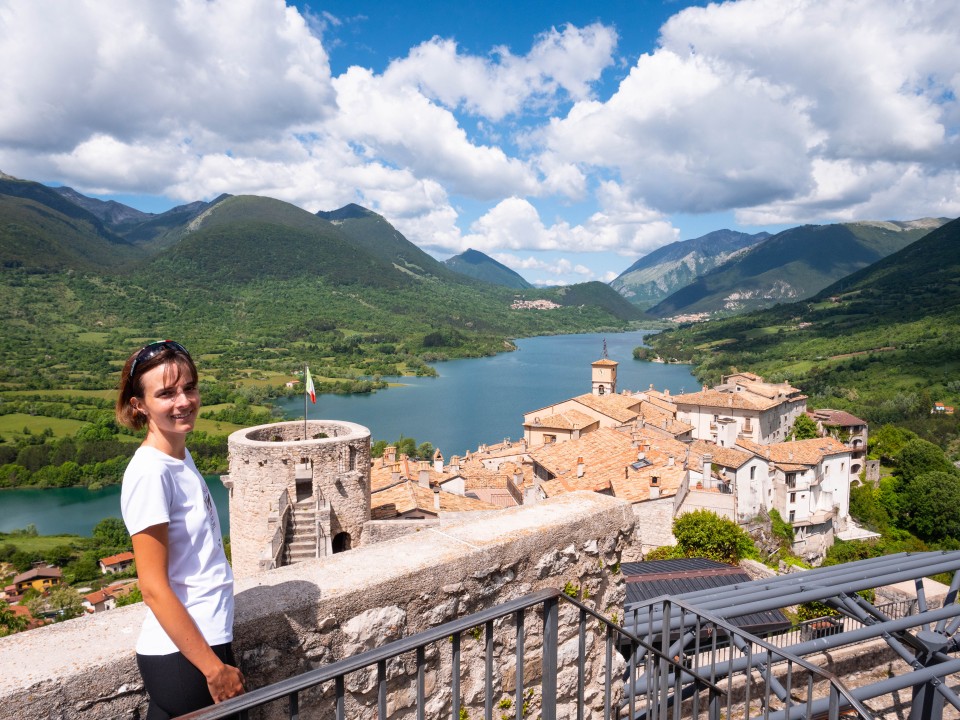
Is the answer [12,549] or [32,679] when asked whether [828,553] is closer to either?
[32,679]

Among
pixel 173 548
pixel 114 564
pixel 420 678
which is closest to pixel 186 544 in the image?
pixel 173 548

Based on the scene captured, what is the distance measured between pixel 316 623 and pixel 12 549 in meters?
47.8

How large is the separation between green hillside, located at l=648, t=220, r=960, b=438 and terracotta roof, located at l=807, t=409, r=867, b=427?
1196 centimetres

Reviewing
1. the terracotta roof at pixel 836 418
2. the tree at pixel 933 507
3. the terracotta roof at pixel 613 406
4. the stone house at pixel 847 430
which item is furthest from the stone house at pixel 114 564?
A: the terracotta roof at pixel 836 418

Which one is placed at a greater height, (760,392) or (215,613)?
(215,613)

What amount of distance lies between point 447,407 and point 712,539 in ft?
230

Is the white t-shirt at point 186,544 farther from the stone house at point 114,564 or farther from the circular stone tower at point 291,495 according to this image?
the stone house at point 114,564

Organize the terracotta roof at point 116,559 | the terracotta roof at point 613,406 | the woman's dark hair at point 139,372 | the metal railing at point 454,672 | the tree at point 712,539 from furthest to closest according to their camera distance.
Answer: the terracotta roof at point 613,406 < the terracotta roof at point 116,559 < the tree at point 712,539 < the woman's dark hair at point 139,372 < the metal railing at point 454,672

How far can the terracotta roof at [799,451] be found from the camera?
34.8m

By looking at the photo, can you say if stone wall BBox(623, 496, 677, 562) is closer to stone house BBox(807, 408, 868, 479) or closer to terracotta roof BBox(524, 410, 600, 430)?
terracotta roof BBox(524, 410, 600, 430)

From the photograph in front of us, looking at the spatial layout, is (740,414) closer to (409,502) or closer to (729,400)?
(729,400)

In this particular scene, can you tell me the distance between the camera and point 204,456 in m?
57.8

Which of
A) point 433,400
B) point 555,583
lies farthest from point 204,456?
point 555,583

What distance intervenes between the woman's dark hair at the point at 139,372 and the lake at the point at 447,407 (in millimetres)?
37576
